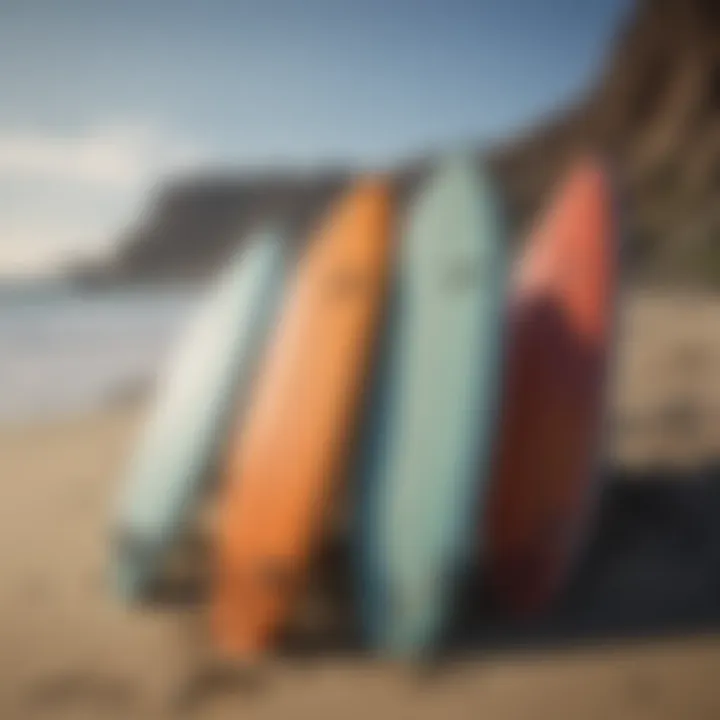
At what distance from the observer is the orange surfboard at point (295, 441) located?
1.03 meters

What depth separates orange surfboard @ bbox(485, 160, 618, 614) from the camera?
3.59ft

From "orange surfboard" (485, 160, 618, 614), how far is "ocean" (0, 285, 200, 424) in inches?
18.2

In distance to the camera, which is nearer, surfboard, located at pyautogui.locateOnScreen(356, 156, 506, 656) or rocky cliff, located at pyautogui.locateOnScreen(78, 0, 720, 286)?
surfboard, located at pyautogui.locateOnScreen(356, 156, 506, 656)

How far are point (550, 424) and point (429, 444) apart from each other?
180 mm

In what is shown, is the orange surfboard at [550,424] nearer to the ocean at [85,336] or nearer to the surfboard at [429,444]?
the surfboard at [429,444]

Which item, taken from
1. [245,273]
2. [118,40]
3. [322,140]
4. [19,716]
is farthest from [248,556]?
[118,40]

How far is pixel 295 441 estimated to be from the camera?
1.06 meters

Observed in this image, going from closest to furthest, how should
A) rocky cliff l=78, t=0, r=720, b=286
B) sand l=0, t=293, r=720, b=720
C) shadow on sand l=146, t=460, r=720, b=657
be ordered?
sand l=0, t=293, r=720, b=720, shadow on sand l=146, t=460, r=720, b=657, rocky cliff l=78, t=0, r=720, b=286

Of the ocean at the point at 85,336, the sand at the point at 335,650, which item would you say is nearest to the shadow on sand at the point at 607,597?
the sand at the point at 335,650

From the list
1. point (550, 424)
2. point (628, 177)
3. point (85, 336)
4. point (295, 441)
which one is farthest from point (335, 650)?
point (628, 177)

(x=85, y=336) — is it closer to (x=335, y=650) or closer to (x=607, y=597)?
(x=335, y=650)

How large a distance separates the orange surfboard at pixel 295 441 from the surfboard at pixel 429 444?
4 centimetres

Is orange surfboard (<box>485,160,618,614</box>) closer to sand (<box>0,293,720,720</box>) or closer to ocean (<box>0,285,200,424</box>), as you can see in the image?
sand (<box>0,293,720,720</box>)

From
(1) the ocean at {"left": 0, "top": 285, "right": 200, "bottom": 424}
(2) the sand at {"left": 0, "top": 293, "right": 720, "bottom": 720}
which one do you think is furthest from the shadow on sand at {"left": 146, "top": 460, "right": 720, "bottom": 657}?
(1) the ocean at {"left": 0, "top": 285, "right": 200, "bottom": 424}
